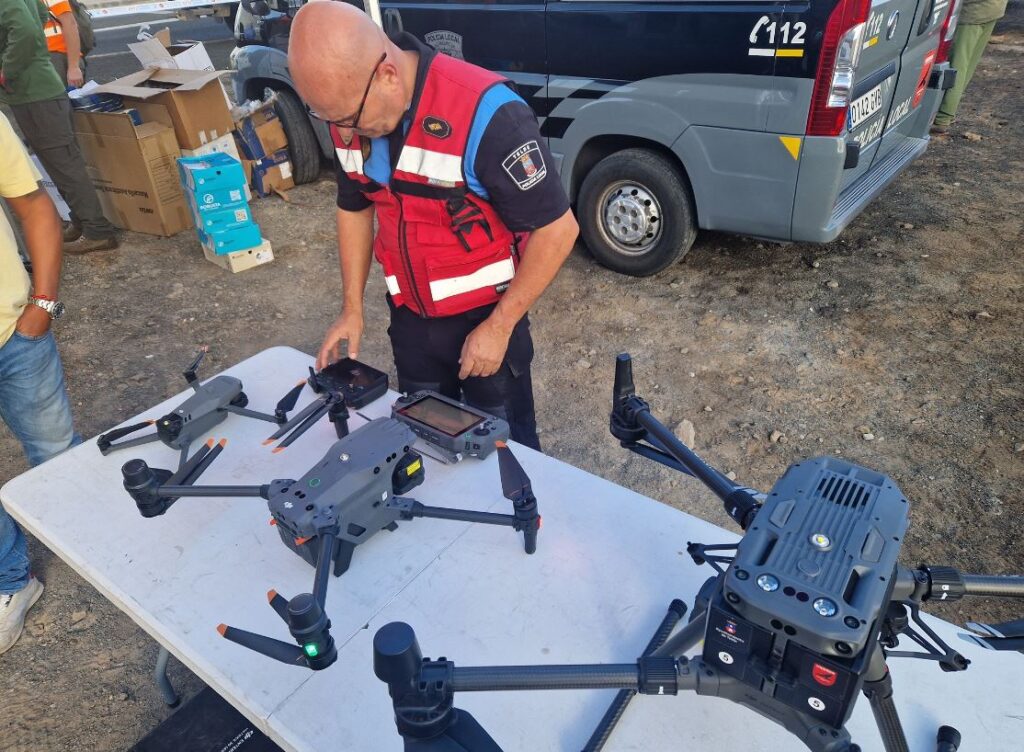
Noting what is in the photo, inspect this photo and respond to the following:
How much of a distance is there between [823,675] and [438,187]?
143 centimetres

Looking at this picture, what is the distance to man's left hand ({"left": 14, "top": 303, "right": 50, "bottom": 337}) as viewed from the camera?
227 cm

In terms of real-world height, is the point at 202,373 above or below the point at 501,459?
below

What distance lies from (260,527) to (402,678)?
2.87 ft

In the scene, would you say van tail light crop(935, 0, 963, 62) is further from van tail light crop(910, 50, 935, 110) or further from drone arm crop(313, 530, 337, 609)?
drone arm crop(313, 530, 337, 609)

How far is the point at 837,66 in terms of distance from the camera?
3209 mm

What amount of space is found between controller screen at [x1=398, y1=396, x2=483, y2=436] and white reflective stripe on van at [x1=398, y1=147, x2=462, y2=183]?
61cm

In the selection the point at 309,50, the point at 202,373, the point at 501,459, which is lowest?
the point at 202,373

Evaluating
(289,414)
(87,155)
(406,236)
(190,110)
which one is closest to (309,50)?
(406,236)

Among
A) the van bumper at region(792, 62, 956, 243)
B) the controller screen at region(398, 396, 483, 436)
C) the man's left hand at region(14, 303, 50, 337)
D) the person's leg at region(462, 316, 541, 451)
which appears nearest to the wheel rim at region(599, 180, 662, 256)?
the van bumper at region(792, 62, 956, 243)

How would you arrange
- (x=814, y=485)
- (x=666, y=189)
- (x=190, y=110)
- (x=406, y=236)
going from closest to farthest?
(x=814, y=485)
(x=406, y=236)
(x=666, y=189)
(x=190, y=110)

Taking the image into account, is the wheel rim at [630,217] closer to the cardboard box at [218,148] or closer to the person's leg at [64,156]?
the cardboard box at [218,148]

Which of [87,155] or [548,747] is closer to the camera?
[548,747]

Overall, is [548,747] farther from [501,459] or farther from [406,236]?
[406,236]

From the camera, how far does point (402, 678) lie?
944 mm
